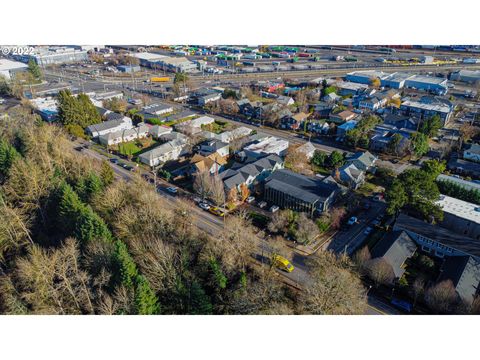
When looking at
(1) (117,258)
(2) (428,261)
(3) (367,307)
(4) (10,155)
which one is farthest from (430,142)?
(4) (10,155)

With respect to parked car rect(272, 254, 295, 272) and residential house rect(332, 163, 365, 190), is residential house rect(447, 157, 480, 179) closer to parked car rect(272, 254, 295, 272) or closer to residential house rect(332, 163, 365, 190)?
residential house rect(332, 163, 365, 190)

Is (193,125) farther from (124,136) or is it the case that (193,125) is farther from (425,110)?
(425,110)

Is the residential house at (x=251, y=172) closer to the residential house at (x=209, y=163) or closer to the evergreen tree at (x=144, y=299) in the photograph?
the residential house at (x=209, y=163)

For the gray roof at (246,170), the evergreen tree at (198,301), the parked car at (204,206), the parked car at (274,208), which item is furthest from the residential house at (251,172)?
the evergreen tree at (198,301)

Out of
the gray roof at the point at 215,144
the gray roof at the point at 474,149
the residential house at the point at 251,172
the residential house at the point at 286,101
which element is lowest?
the residential house at the point at 251,172

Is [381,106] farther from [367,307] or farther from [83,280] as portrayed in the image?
[83,280]
